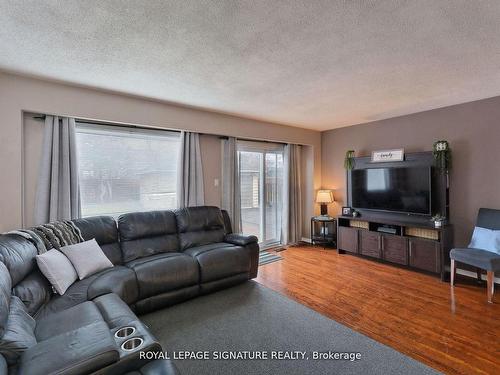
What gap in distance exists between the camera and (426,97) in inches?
132

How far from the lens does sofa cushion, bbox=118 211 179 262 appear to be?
309 cm

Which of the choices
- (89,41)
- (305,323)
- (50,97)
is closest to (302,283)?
(305,323)

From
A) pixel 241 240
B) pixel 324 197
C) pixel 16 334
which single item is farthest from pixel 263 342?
pixel 324 197

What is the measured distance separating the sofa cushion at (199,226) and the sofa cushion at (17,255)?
1583 mm

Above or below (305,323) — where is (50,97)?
above

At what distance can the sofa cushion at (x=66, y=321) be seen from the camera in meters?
1.58

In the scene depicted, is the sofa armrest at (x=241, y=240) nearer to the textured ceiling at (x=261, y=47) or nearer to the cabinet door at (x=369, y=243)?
the textured ceiling at (x=261, y=47)

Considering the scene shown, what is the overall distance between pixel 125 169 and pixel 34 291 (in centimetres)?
187

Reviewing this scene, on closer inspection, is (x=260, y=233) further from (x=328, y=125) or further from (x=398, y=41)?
(x=398, y=41)

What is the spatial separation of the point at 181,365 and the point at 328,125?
4.52 m

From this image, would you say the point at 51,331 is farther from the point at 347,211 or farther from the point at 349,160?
the point at 349,160

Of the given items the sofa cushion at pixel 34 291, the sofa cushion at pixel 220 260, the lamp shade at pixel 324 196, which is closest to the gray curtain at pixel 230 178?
the sofa cushion at pixel 220 260

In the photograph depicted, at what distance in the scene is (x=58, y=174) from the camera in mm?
2904

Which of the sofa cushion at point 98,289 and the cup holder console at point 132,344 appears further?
the sofa cushion at point 98,289
